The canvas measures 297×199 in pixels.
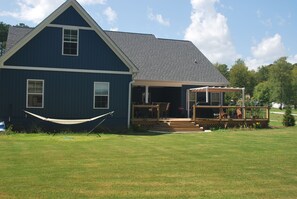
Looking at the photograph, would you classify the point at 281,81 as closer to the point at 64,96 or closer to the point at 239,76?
the point at 239,76

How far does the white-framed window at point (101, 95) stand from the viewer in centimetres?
1948

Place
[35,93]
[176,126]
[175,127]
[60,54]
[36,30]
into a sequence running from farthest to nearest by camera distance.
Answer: [176,126], [175,127], [60,54], [35,93], [36,30]

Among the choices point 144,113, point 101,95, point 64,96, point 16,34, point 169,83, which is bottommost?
point 144,113

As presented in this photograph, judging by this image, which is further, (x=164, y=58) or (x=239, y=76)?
(x=239, y=76)

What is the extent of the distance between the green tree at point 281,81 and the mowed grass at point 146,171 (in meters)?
74.0

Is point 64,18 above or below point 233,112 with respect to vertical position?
above

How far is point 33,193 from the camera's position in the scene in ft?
21.2

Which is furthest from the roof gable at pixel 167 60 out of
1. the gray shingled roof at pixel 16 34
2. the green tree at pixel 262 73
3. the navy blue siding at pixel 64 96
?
the green tree at pixel 262 73

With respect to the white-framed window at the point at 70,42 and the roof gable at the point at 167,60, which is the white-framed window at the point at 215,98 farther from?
the white-framed window at the point at 70,42

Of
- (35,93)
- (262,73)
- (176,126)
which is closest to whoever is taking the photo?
(35,93)

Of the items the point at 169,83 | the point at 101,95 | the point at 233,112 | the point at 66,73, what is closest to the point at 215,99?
the point at 233,112

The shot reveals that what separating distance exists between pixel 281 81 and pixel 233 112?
2543 inches

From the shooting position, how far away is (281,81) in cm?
8412

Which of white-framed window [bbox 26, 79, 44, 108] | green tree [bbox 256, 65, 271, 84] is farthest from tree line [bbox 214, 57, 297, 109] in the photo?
white-framed window [bbox 26, 79, 44, 108]
